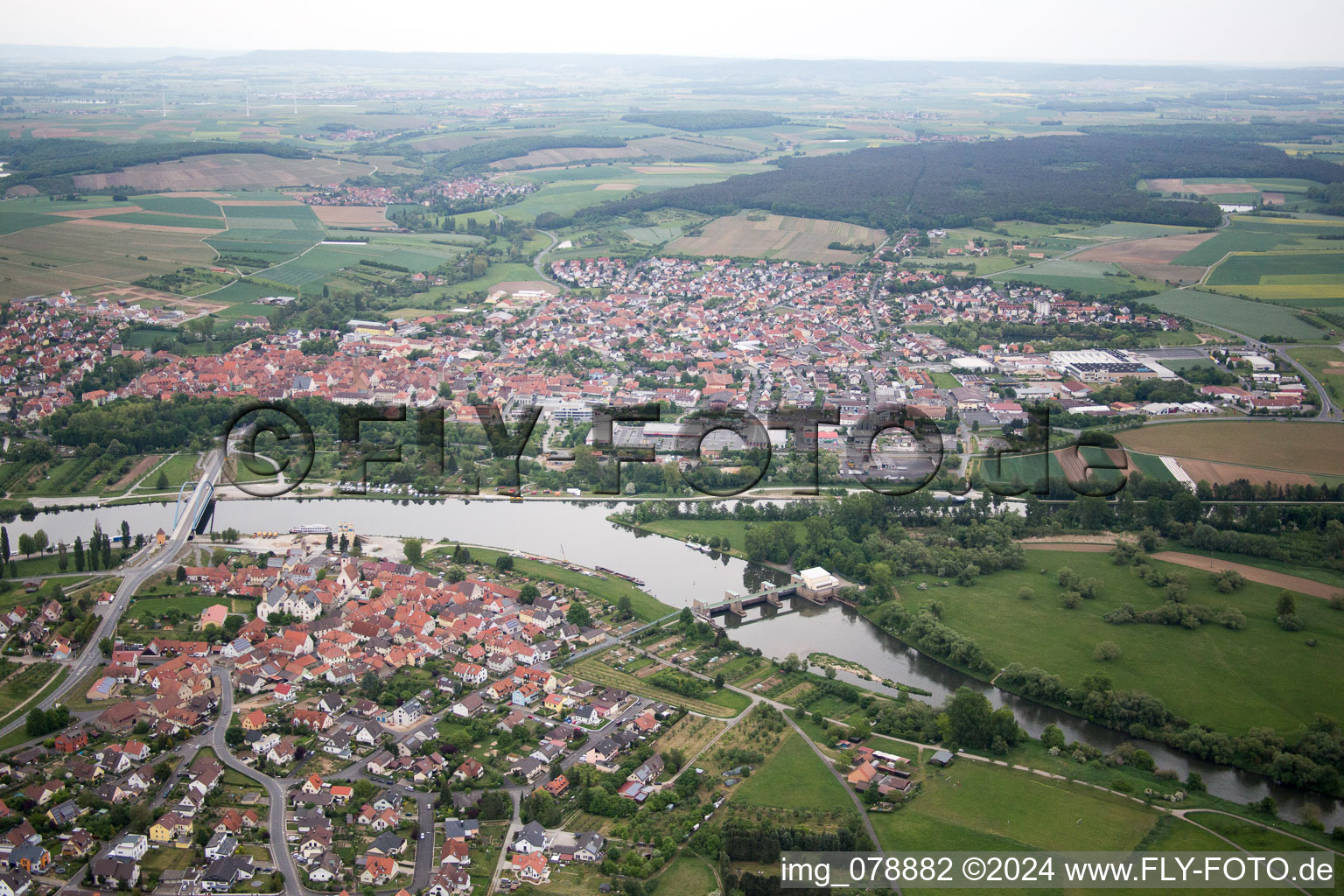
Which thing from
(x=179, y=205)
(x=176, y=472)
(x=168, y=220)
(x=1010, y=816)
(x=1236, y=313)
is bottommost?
(x=1010, y=816)

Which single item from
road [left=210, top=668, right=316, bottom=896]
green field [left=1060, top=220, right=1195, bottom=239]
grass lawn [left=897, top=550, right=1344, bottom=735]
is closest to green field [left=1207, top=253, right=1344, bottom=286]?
green field [left=1060, top=220, right=1195, bottom=239]

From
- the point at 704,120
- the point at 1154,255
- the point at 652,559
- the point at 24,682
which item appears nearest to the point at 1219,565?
the point at 652,559

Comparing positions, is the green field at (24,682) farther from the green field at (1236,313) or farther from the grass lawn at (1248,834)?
the green field at (1236,313)

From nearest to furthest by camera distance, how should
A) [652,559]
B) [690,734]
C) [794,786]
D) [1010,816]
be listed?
[1010,816] < [794,786] < [690,734] < [652,559]

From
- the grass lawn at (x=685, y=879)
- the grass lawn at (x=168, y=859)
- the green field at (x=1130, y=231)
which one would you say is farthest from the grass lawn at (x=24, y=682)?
the green field at (x=1130, y=231)

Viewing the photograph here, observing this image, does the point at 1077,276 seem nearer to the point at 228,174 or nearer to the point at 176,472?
the point at 176,472

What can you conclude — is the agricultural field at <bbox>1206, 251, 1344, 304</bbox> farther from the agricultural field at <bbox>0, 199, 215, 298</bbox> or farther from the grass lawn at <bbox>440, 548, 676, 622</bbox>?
the agricultural field at <bbox>0, 199, 215, 298</bbox>

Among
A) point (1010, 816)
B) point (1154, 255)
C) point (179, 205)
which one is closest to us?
point (1010, 816)
